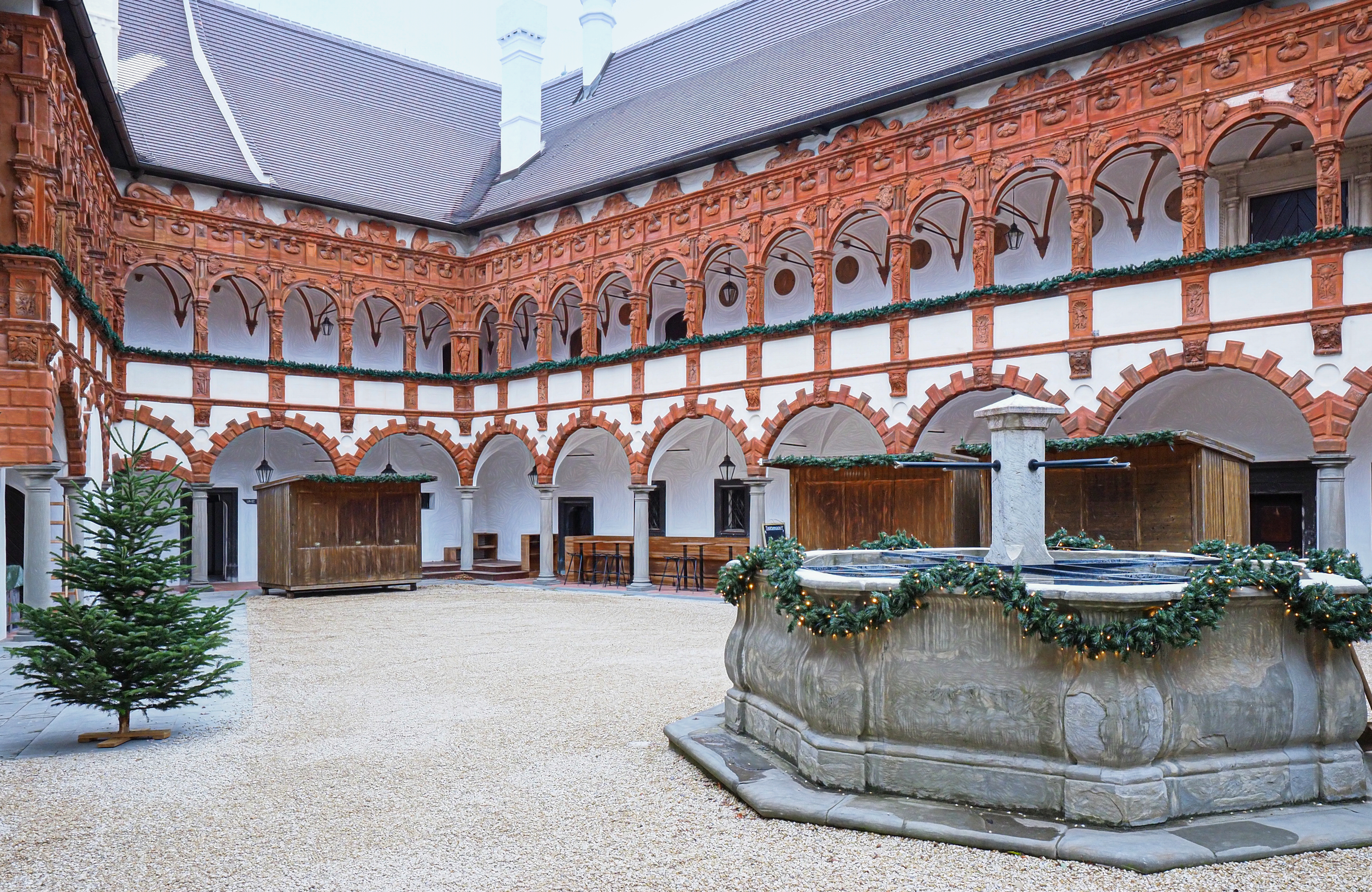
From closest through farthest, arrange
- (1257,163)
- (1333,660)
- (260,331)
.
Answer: (1333,660) < (1257,163) < (260,331)

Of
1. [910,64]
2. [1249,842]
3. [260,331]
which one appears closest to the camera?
[1249,842]

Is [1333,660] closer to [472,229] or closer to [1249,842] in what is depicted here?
[1249,842]

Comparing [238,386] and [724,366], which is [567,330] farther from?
[238,386]

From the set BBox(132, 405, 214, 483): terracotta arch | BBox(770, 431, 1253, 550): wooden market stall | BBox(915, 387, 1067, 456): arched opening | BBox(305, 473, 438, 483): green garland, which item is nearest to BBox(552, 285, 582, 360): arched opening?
BBox(305, 473, 438, 483): green garland

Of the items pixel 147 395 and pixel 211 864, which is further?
pixel 147 395

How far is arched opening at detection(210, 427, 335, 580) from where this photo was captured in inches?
953

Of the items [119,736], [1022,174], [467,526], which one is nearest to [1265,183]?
[1022,174]

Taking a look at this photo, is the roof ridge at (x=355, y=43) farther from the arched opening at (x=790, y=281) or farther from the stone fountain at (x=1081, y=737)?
the stone fountain at (x=1081, y=737)

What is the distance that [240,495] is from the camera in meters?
24.4

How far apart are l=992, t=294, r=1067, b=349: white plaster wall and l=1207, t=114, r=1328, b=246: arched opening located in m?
2.78

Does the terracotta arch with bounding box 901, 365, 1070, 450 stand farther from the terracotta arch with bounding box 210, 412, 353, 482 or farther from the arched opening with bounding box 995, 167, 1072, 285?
the terracotta arch with bounding box 210, 412, 353, 482

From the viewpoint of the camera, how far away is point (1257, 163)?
15.8m

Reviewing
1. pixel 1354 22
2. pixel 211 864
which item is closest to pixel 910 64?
pixel 1354 22

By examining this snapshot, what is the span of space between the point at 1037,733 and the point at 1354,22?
12286 millimetres
